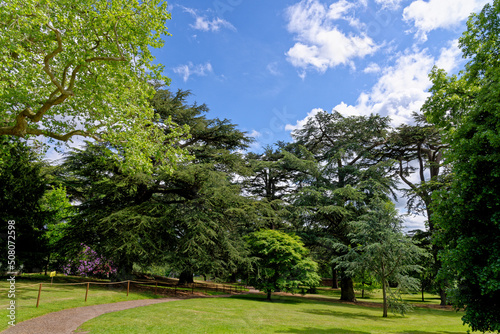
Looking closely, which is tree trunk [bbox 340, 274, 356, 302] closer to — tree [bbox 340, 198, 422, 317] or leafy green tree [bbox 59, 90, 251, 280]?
tree [bbox 340, 198, 422, 317]

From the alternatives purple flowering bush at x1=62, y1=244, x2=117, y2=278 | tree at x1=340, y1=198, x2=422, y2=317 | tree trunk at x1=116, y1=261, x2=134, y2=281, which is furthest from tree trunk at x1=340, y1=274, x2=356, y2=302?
purple flowering bush at x1=62, y1=244, x2=117, y2=278

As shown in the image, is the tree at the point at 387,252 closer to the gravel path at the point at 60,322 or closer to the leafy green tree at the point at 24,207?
the gravel path at the point at 60,322

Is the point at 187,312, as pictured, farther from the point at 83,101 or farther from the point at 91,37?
the point at 91,37

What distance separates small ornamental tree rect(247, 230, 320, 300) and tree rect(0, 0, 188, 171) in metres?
13.1

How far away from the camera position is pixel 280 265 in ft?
74.3

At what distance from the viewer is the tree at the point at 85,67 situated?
30.1 ft

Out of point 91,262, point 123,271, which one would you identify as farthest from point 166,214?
point 91,262

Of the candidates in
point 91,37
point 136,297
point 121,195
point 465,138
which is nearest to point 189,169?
point 121,195

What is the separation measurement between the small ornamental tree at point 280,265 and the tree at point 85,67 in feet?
43.0

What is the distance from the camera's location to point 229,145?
25.9m

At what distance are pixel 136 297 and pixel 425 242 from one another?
2544 cm

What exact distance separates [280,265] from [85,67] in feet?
61.8

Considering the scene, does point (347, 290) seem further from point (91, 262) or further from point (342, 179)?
point (91, 262)

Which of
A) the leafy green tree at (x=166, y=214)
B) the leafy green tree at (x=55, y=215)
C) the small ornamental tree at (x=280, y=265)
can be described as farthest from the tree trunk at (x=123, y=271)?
the small ornamental tree at (x=280, y=265)
